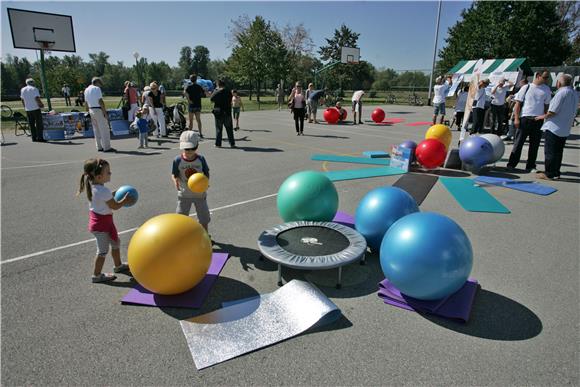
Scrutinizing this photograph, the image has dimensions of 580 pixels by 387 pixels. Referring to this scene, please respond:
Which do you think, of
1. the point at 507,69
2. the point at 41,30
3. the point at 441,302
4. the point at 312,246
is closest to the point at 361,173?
the point at 312,246

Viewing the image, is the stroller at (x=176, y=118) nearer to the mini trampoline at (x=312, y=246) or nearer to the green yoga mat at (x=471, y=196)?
the green yoga mat at (x=471, y=196)

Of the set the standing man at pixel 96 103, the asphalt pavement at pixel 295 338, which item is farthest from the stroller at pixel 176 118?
the asphalt pavement at pixel 295 338

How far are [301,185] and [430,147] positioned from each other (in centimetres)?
529

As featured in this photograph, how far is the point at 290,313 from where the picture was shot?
3.62 m

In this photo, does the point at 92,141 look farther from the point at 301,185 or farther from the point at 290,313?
the point at 290,313

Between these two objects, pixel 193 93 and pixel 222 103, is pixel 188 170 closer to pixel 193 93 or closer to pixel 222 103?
pixel 222 103

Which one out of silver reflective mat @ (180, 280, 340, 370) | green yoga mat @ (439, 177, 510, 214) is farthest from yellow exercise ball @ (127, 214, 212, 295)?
green yoga mat @ (439, 177, 510, 214)

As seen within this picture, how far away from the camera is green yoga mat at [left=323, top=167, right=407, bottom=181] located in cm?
911

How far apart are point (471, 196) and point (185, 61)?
390ft

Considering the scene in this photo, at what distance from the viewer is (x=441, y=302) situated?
372 centimetres

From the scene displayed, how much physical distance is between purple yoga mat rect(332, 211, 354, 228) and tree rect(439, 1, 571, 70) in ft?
135

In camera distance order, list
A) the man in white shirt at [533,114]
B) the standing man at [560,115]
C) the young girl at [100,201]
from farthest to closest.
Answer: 1. the man in white shirt at [533,114]
2. the standing man at [560,115]
3. the young girl at [100,201]

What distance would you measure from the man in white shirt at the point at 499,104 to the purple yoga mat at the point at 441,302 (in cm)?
1327

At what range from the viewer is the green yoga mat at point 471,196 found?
6891mm
